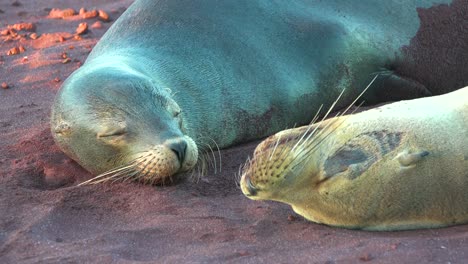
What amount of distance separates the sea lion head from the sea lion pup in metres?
1.19

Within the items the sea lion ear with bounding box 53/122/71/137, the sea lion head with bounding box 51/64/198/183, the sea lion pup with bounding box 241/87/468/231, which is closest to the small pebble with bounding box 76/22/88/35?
the sea lion head with bounding box 51/64/198/183

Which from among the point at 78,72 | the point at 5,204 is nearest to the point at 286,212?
the point at 5,204

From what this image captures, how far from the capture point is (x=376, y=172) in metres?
4.15

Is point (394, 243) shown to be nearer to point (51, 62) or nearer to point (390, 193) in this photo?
point (390, 193)

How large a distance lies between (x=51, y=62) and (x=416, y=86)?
3236 millimetres

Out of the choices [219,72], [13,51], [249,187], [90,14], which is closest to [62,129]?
[219,72]

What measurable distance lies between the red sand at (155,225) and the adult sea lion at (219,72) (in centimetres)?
20

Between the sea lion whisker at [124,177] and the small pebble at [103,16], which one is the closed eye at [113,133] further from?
the small pebble at [103,16]

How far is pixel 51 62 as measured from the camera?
852 centimetres

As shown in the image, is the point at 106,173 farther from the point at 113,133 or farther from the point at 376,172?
the point at 376,172

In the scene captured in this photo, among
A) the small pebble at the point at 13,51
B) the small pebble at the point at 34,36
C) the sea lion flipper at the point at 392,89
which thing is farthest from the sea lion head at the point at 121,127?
the small pebble at the point at 34,36

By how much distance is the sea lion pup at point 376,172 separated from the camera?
4.14 metres

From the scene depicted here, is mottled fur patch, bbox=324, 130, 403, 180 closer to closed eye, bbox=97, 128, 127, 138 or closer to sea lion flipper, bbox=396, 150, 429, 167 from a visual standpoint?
sea lion flipper, bbox=396, 150, 429, 167

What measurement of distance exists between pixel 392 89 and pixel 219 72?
1.21 metres
